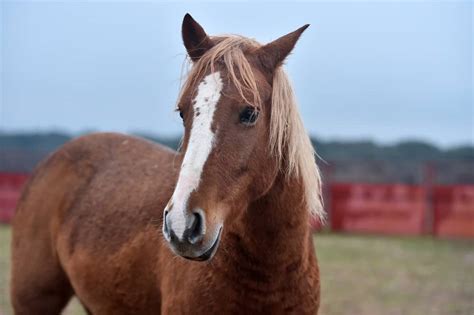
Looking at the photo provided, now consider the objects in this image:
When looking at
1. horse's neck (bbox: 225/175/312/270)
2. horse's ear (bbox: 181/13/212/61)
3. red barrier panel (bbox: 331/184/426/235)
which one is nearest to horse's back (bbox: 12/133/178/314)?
horse's neck (bbox: 225/175/312/270)

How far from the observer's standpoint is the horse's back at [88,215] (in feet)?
13.3

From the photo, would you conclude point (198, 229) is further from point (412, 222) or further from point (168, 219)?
point (412, 222)

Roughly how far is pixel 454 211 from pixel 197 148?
13.3 meters

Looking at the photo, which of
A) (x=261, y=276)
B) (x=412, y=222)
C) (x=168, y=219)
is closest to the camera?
(x=168, y=219)

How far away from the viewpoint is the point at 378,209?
15.8 metres

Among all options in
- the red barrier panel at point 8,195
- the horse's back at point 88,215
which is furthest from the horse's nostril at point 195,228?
the red barrier panel at point 8,195

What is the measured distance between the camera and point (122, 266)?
3992mm

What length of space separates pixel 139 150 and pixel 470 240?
1132 centimetres

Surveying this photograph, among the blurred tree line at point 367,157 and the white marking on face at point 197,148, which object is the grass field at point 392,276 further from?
the blurred tree line at point 367,157

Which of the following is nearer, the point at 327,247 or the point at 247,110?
the point at 247,110

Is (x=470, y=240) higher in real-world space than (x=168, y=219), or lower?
lower

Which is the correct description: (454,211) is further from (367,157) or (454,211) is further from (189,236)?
(367,157)

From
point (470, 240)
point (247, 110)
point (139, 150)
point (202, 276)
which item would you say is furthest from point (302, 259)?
point (470, 240)

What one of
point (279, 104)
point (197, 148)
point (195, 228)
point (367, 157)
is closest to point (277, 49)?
point (279, 104)
